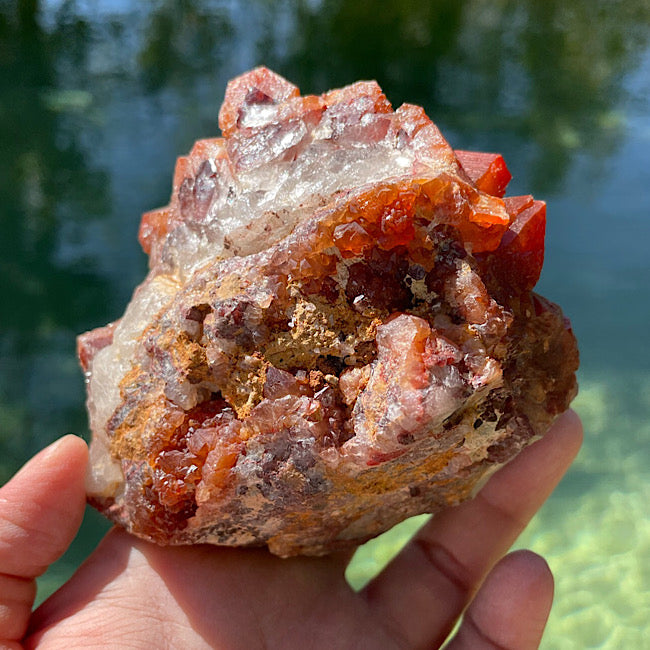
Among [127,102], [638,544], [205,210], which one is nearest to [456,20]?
[127,102]

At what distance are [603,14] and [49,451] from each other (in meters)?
5.14

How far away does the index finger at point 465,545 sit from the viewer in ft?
4.61

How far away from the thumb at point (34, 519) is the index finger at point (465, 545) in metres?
0.63

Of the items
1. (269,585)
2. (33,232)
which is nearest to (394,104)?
(33,232)

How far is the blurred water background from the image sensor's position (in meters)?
2.13

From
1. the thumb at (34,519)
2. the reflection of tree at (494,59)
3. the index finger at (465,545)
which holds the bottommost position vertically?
the index finger at (465,545)

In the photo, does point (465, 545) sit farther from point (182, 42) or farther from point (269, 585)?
point (182, 42)

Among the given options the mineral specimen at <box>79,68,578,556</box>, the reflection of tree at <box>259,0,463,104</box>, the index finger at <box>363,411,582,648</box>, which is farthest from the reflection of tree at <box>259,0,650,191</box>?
Answer: the mineral specimen at <box>79,68,578,556</box>

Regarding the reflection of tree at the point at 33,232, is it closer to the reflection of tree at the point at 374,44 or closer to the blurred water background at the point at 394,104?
the blurred water background at the point at 394,104

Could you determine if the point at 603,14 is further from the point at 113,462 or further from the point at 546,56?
the point at 113,462

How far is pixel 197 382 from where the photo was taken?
1062mm

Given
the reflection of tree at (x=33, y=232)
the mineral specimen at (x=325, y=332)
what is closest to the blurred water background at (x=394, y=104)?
the reflection of tree at (x=33, y=232)

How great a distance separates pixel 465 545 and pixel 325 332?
714mm

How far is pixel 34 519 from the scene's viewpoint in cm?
116
